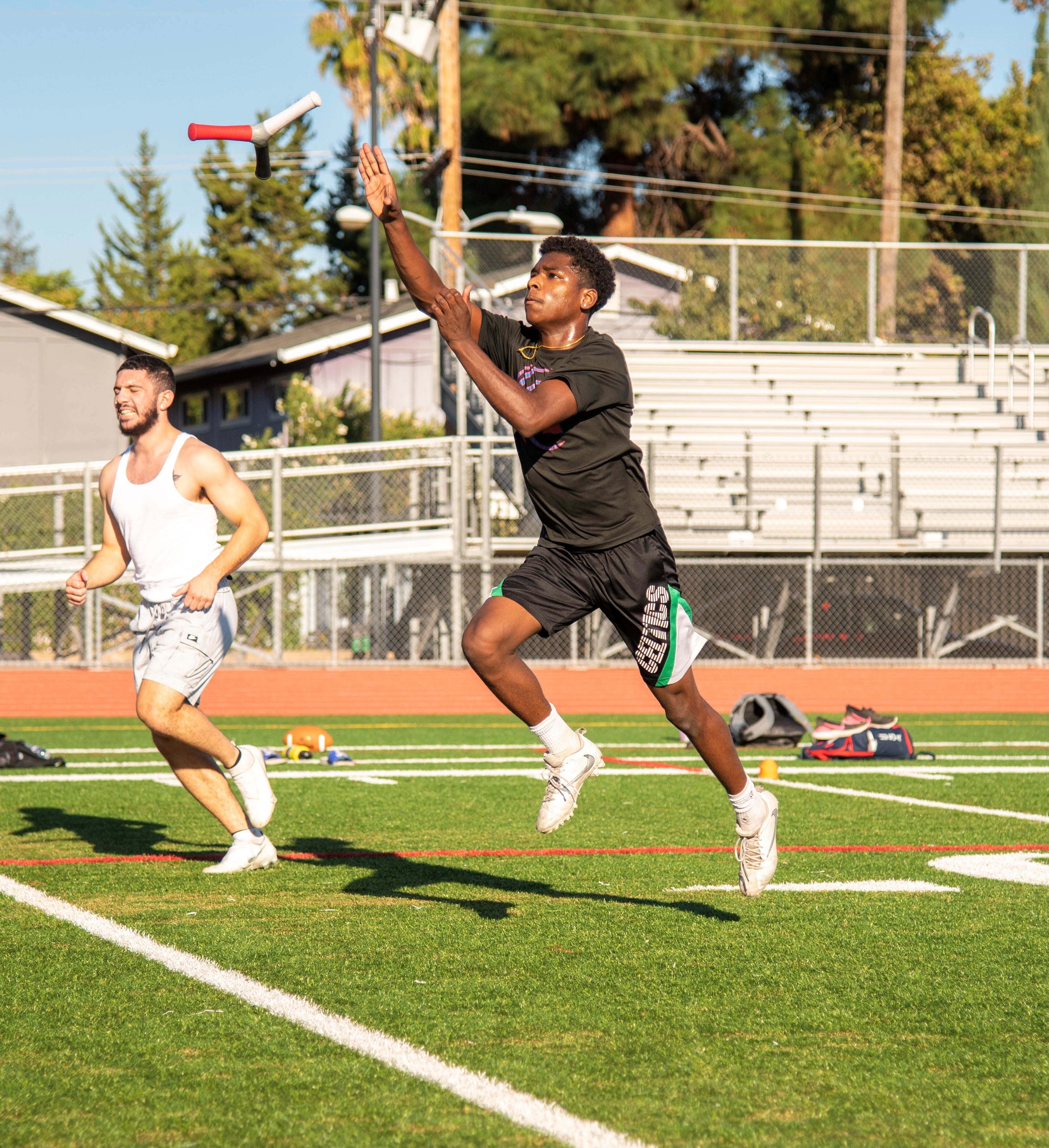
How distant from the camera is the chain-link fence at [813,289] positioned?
2470 cm

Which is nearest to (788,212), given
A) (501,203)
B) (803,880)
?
(501,203)

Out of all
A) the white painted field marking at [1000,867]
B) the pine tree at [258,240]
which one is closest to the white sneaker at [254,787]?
the white painted field marking at [1000,867]

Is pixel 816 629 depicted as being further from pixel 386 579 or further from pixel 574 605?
pixel 574 605

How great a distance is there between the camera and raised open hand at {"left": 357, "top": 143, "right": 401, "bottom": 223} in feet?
15.8

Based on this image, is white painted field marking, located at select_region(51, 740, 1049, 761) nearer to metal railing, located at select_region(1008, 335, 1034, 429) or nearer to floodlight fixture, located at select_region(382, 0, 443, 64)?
metal railing, located at select_region(1008, 335, 1034, 429)

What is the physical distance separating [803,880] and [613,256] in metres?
20.8

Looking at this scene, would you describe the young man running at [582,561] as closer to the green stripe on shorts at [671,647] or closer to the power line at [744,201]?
the green stripe on shorts at [671,647]

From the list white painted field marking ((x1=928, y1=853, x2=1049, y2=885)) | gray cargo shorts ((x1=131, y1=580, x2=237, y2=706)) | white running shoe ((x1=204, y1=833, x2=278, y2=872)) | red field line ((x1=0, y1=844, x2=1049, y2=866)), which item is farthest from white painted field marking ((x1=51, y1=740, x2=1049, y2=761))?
gray cargo shorts ((x1=131, y1=580, x2=237, y2=706))

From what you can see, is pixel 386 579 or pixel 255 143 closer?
pixel 255 143

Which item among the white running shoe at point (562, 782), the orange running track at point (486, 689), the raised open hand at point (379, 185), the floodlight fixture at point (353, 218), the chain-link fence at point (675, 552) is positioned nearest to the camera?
the raised open hand at point (379, 185)

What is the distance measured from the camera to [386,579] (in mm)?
21625

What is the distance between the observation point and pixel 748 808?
17.8 ft

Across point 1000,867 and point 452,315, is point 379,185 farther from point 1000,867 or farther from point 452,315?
point 1000,867

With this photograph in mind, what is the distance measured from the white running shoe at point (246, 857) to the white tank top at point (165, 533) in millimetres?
1113
